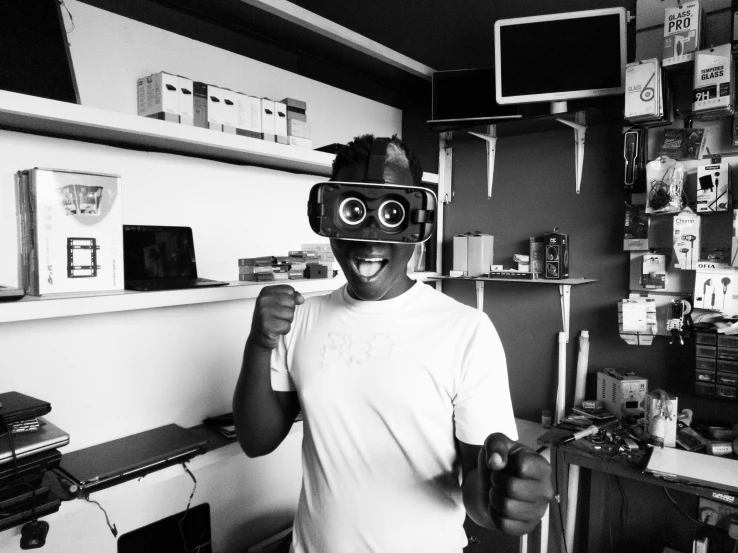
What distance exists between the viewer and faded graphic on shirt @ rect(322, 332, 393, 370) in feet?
3.33

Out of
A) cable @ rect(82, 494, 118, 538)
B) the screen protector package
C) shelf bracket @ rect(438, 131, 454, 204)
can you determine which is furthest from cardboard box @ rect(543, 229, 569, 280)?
cable @ rect(82, 494, 118, 538)

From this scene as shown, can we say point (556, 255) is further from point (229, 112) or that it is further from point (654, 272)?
point (229, 112)

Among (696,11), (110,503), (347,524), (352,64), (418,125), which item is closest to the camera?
(347,524)

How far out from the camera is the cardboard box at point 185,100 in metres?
1.46

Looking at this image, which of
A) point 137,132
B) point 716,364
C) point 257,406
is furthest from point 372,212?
point 716,364

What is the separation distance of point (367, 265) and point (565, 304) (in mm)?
1547

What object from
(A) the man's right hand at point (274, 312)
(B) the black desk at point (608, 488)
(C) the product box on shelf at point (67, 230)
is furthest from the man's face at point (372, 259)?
(B) the black desk at point (608, 488)

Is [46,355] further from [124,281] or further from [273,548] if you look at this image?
[273,548]

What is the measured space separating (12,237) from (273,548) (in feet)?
4.38

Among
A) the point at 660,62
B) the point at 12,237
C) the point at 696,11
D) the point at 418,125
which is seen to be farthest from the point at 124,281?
the point at 696,11

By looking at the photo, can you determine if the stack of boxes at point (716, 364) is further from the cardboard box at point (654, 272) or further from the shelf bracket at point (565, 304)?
the shelf bracket at point (565, 304)

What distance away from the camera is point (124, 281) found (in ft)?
4.57

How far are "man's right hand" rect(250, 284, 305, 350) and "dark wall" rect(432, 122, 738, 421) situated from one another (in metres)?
1.69

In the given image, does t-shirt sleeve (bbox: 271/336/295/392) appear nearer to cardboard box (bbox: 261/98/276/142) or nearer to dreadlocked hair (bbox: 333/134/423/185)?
dreadlocked hair (bbox: 333/134/423/185)
